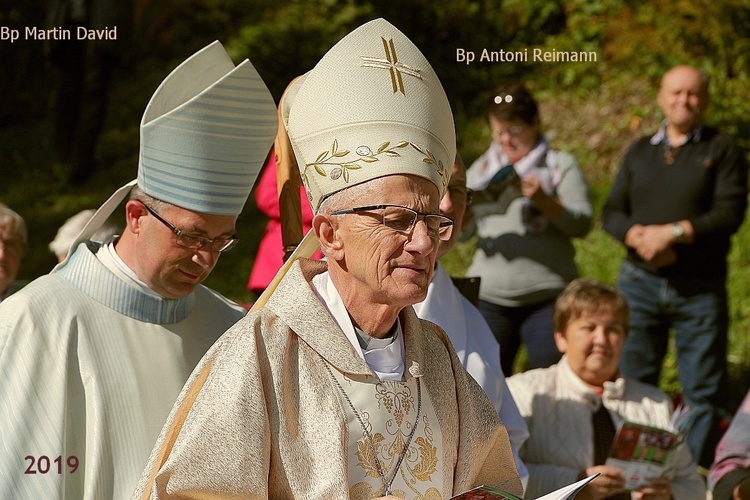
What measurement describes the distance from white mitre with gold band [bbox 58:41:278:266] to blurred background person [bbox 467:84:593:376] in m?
2.35

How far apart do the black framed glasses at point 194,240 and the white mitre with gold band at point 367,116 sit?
0.79 metres

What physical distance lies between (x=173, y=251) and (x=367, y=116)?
1.00m

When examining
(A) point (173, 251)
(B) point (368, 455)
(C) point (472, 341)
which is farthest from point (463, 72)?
(B) point (368, 455)

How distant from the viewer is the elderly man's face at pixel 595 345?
4906mm

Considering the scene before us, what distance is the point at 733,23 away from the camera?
357 inches

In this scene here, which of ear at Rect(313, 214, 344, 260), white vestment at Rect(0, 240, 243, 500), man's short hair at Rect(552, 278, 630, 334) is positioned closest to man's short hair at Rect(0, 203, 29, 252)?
white vestment at Rect(0, 240, 243, 500)

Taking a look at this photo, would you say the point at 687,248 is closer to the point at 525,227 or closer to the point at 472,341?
the point at 525,227

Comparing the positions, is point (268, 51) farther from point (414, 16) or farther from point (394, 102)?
point (394, 102)

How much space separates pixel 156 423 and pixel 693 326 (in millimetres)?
3620

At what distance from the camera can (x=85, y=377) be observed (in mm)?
3441

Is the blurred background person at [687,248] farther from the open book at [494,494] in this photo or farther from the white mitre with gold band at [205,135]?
the open book at [494,494]

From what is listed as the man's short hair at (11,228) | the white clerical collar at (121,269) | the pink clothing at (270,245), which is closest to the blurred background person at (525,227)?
the pink clothing at (270,245)

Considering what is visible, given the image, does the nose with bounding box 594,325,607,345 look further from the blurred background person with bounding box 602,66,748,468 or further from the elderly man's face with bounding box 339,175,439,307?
the elderly man's face with bounding box 339,175,439,307

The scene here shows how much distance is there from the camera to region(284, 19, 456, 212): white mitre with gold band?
273cm
